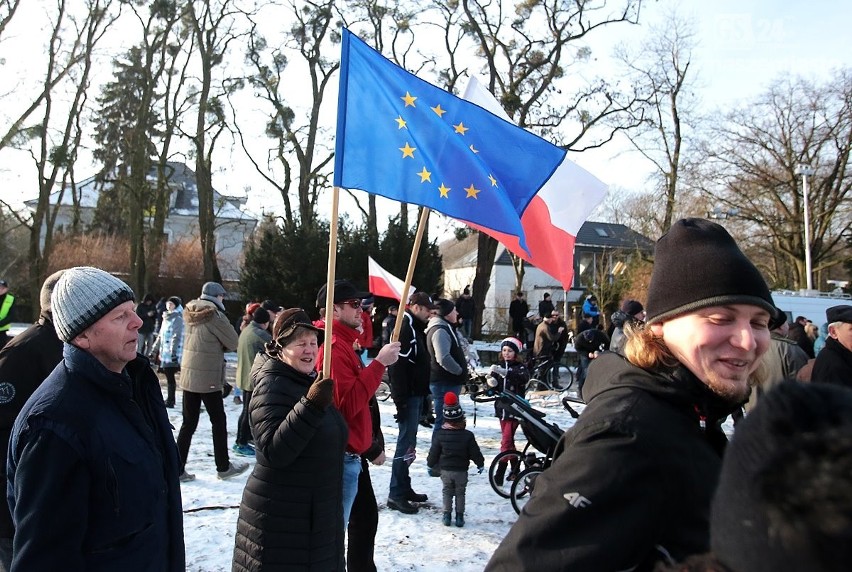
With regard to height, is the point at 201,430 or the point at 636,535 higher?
the point at 636,535

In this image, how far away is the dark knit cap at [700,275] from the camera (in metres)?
1.55

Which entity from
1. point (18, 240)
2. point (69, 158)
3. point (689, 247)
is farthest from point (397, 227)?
point (689, 247)

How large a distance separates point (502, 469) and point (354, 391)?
3092 mm

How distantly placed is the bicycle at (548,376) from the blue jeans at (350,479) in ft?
33.1

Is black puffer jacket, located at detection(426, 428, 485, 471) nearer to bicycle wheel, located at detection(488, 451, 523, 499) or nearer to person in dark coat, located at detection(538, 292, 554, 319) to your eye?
bicycle wheel, located at detection(488, 451, 523, 499)

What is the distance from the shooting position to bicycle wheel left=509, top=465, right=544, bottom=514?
5984 millimetres

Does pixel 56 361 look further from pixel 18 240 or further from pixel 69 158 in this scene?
pixel 18 240

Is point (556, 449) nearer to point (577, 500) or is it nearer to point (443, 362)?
point (577, 500)

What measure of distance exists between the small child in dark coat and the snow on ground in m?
0.22

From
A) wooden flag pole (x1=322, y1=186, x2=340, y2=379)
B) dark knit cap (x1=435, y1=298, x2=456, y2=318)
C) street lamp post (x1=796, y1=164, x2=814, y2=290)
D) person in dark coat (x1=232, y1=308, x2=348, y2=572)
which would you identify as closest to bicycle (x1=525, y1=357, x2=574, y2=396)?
dark knit cap (x1=435, y1=298, x2=456, y2=318)

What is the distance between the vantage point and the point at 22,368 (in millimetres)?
3324

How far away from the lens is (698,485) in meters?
1.27

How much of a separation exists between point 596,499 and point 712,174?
27.9m

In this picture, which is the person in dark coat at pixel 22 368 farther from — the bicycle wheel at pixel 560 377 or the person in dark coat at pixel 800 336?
the bicycle wheel at pixel 560 377
